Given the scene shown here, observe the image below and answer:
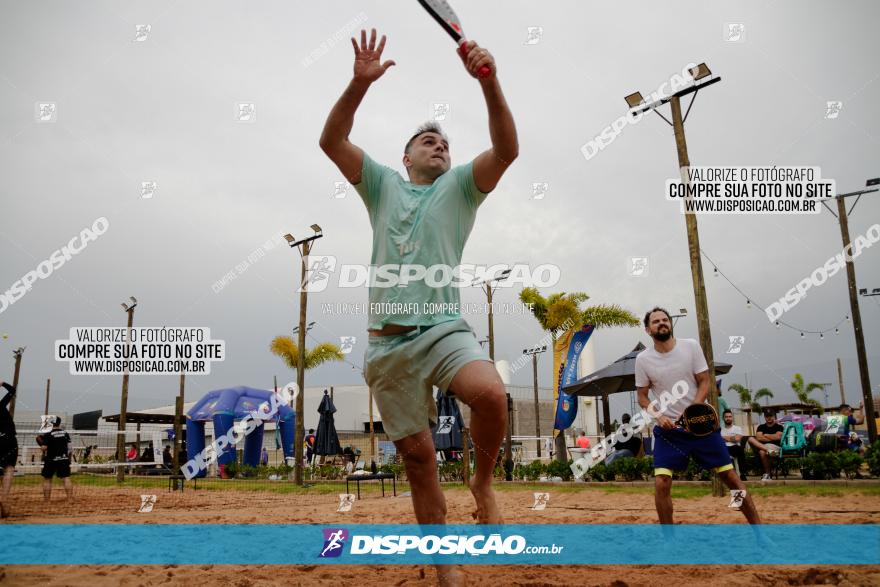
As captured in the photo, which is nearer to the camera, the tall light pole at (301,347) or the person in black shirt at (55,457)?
the person in black shirt at (55,457)

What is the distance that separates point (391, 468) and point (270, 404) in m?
7.06

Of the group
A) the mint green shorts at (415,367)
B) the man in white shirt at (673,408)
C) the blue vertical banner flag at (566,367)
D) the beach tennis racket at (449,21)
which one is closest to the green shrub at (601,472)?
the blue vertical banner flag at (566,367)

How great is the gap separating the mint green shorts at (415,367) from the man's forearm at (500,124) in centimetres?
80

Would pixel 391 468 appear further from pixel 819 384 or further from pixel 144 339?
pixel 819 384

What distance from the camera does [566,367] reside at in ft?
58.5

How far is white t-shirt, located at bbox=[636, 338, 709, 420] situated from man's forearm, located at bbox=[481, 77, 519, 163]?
8.61 feet

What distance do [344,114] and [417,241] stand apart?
0.70 m

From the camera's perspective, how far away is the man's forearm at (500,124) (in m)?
2.55

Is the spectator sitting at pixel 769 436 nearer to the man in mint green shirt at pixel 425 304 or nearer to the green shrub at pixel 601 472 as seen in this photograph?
the green shrub at pixel 601 472

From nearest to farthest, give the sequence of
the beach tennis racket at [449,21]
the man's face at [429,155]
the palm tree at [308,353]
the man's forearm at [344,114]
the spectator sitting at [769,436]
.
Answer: the beach tennis racket at [449,21] → the man's forearm at [344,114] → the man's face at [429,155] → the spectator sitting at [769,436] → the palm tree at [308,353]

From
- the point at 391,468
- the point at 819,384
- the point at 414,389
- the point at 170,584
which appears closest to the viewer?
the point at 414,389

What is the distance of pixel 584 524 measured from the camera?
19.0 feet

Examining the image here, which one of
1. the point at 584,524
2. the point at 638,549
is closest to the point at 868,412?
the point at 584,524

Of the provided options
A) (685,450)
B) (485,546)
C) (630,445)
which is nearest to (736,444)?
(630,445)
